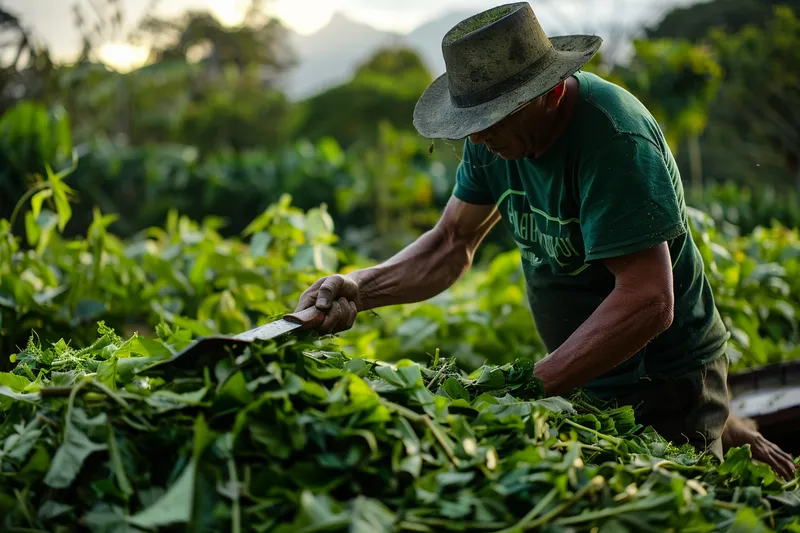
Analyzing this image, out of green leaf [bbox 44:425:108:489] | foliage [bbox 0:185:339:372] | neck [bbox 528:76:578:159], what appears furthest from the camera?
foliage [bbox 0:185:339:372]

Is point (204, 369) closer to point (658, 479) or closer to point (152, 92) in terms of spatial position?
point (658, 479)

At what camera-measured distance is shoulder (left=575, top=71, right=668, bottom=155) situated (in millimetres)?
2193

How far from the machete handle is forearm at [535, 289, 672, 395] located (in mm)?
581

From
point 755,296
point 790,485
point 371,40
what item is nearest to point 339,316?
point 790,485

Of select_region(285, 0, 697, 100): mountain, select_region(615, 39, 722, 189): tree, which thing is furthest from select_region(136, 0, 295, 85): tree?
select_region(615, 39, 722, 189): tree

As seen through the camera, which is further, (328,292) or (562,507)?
(328,292)

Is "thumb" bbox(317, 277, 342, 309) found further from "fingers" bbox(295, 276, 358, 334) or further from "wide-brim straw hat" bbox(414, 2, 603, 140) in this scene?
"wide-brim straw hat" bbox(414, 2, 603, 140)

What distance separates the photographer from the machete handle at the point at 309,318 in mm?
2074

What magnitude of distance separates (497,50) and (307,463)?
121 centimetres

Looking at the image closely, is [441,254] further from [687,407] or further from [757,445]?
[757,445]

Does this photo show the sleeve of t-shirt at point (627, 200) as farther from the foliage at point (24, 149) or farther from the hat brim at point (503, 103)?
the foliage at point (24, 149)

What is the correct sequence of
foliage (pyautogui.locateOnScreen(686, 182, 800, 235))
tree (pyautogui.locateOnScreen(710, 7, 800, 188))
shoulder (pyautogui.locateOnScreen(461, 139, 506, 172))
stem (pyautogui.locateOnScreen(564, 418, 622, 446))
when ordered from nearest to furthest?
stem (pyautogui.locateOnScreen(564, 418, 622, 446))
shoulder (pyautogui.locateOnScreen(461, 139, 506, 172))
foliage (pyautogui.locateOnScreen(686, 182, 800, 235))
tree (pyautogui.locateOnScreen(710, 7, 800, 188))

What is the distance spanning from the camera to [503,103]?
2164 millimetres

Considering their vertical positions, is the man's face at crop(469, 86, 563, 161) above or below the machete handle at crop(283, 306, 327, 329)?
above
